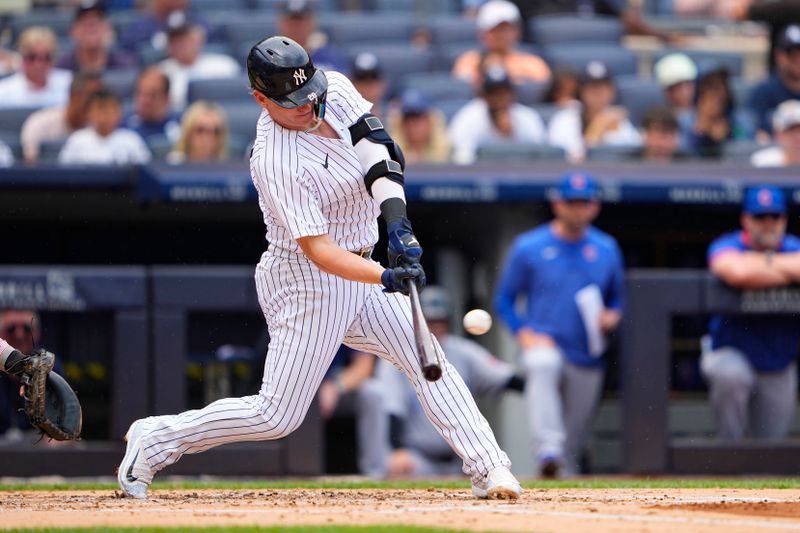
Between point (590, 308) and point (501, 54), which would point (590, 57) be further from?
Answer: point (590, 308)

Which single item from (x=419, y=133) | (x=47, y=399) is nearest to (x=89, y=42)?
(x=419, y=133)

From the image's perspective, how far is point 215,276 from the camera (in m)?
7.56

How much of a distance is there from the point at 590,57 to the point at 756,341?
3.15m

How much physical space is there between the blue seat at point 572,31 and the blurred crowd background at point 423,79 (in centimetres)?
1

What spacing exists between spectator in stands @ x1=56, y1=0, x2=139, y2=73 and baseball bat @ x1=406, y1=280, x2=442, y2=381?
5.55 m

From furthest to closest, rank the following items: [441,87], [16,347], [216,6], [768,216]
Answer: [216,6] < [441,87] < [768,216] < [16,347]

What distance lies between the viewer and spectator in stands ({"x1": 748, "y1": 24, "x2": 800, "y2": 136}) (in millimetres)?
9734

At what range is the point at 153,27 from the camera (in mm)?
10305

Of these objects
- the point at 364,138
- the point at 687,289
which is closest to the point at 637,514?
the point at 364,138

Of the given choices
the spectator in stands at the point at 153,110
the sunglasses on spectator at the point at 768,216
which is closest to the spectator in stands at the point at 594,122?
the sunglasses on spectator at the point at 768,216

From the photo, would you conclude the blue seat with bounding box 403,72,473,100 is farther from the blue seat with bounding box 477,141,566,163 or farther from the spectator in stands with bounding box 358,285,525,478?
the spectator in stands with bounding box 358,285,525,478

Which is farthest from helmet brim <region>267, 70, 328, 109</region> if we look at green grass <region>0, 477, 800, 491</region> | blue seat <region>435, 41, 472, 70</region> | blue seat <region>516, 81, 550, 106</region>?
blue seat <region>435, 41, 472, 70</region>

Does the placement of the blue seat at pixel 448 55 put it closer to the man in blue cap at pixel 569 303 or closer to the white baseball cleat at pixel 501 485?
the man in blue cap at pixel 569 303

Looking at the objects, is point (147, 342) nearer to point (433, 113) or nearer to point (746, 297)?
point (433, 113)
